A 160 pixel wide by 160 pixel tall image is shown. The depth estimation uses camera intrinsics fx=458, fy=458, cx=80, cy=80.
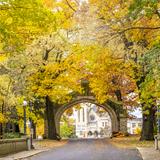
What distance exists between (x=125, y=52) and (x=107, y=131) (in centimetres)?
7541

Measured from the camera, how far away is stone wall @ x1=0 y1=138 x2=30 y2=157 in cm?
2369

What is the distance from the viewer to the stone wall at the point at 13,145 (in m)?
23.7

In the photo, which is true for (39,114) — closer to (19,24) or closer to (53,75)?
(53,75)

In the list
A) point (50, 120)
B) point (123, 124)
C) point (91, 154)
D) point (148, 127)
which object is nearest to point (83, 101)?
point (123, 124)

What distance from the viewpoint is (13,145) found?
25906 millimetres

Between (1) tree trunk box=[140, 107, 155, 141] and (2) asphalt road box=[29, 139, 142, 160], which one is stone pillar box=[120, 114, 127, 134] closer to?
(1) tree trunk box=[140, 107, 155, 141]

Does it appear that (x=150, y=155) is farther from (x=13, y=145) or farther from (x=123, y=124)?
(x=123, y=124)

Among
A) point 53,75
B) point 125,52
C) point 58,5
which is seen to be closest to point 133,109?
point 53,75

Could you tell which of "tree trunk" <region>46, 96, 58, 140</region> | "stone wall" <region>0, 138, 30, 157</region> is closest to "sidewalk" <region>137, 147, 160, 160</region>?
"stone wall" <region>0, 138, 30, 157</region>

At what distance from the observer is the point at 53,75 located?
138 ft

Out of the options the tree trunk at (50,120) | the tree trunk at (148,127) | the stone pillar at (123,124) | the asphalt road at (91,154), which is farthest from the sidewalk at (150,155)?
the stone pillar at (123,124)

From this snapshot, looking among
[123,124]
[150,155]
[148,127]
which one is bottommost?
[150,155]

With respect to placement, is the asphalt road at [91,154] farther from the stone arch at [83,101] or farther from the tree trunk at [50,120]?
the stone arch at [83,101]

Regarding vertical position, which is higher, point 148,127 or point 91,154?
point 148,127
